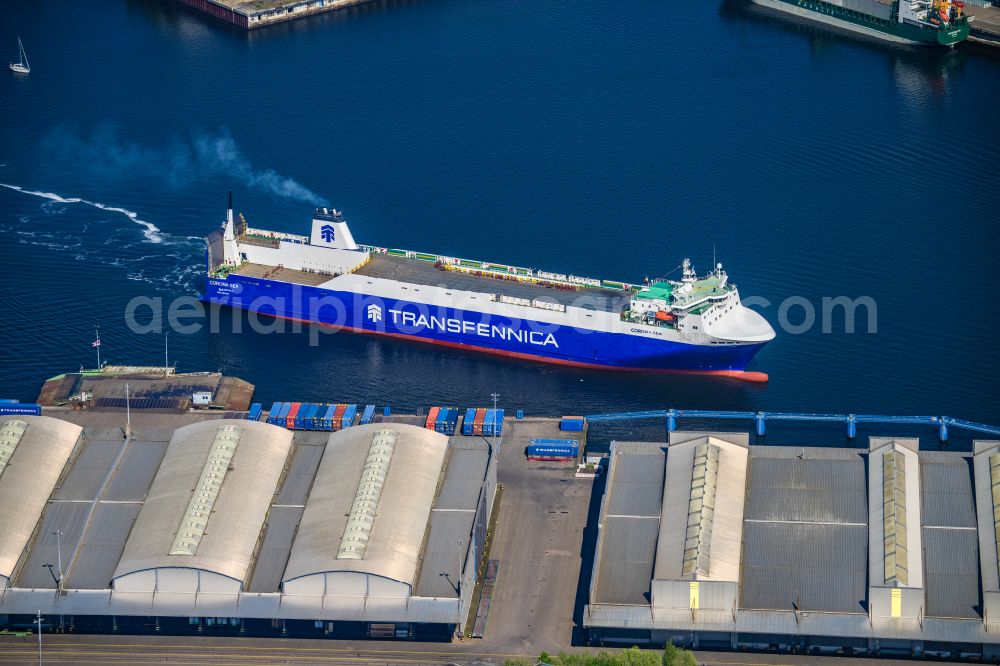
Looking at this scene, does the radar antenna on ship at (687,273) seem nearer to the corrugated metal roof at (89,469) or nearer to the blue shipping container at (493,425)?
the blue shipping container at (493,425)

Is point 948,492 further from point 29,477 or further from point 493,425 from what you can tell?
point 29,477

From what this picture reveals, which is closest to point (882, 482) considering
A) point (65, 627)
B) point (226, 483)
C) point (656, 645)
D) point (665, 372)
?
point (656, 645)

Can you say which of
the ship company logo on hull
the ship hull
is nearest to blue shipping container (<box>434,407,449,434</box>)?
the ship company logo on hull

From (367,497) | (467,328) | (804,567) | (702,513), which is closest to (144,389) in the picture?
(467,328)

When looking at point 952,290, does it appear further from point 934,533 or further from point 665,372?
point 934,533

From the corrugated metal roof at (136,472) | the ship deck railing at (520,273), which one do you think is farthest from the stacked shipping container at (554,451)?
the corrugated metal roof at (136,472)
